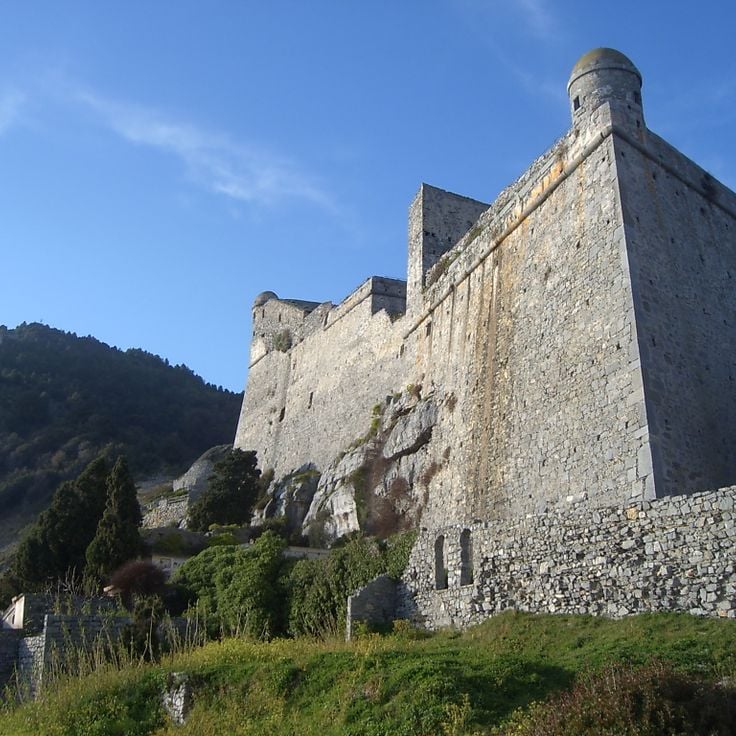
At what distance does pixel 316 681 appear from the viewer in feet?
31.6

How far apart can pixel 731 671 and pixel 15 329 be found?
8147 centimetres

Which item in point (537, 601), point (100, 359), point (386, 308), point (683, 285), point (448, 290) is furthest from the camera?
point (100, 359)

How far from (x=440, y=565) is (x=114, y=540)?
1236 centimetres

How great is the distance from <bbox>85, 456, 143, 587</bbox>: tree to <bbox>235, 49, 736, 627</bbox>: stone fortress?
17.3ft

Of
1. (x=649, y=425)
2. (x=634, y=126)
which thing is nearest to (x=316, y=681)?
(x=649, y=425)

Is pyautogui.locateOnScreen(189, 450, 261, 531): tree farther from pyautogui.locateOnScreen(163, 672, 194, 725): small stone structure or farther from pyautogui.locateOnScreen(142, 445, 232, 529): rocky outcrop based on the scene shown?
pyautogui.locateOnScreen(163, 672, 194, 725): small stone structure

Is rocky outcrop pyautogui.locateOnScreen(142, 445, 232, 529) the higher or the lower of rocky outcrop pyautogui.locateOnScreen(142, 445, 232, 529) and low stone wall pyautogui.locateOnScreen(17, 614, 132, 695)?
the higher

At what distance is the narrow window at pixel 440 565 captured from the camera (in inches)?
533

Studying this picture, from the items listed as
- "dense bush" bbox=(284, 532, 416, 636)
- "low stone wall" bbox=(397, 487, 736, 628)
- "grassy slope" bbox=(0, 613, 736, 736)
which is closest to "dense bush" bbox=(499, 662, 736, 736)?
"grassy slope" bbox=(0, 613, 736, 736)

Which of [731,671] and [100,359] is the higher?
[100,359]

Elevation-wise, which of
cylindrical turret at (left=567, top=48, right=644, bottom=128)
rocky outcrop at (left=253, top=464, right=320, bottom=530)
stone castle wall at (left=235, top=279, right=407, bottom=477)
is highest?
cylindrical turret at (left=567, top=48, right=644, bottom=128)

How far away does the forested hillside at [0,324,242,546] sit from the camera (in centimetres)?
Answer: 5503

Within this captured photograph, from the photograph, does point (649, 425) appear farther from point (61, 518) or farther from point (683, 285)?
point (61, 518)

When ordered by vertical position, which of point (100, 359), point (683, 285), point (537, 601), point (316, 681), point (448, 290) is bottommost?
point (316, 681)
